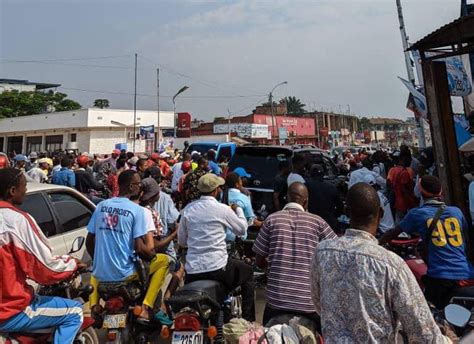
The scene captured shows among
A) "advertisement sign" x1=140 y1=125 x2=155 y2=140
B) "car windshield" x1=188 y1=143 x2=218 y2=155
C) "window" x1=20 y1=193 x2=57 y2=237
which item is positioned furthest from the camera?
"advertisement sign" x1=140 y1=125 x2=155 y2=140

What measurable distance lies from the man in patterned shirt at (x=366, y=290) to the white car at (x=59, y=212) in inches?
148

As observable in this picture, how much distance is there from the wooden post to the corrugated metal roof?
0.30 m

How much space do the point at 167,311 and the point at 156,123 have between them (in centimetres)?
3744

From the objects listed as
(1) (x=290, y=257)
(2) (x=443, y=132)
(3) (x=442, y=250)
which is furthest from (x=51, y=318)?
(2) (x=443, y=132)

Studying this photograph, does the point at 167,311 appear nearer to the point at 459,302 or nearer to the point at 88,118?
the point at 459,302

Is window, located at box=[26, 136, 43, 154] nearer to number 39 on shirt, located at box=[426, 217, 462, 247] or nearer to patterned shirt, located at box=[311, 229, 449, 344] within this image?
number 39 on shirt, located at box=[426, 217, 462, 247]

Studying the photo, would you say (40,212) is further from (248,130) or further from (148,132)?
(248,130)

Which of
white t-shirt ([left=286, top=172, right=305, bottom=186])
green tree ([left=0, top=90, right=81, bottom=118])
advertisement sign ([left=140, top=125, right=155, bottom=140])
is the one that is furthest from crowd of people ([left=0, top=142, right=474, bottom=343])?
green tree ([left=0, top=90, right=81, bottom=118])

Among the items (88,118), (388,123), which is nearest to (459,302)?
(88,118)

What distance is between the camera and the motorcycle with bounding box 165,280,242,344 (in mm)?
3277

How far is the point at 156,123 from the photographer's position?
1590 inches

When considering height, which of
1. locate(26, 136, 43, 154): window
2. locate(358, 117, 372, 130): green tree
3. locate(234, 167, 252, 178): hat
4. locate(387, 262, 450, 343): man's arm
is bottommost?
locate(387, 262, 450, 343): man's arm

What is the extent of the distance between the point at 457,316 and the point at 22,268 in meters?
2.82

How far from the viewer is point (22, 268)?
9.14 ft
